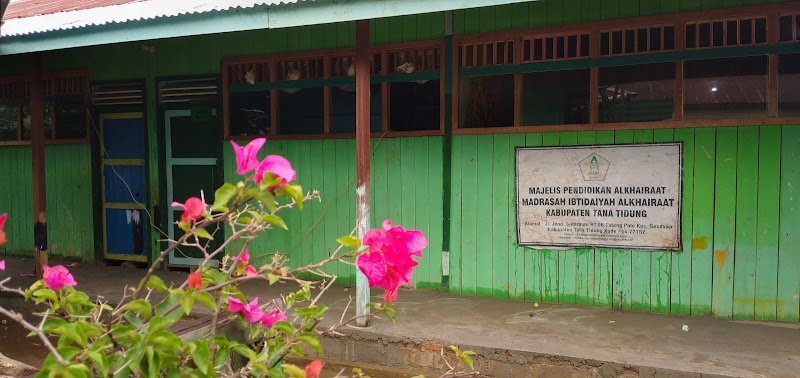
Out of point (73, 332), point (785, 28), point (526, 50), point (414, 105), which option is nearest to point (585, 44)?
point (526, 50)

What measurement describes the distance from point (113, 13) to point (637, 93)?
4.72 metres

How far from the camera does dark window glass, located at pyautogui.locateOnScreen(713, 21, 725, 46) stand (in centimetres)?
A: 495

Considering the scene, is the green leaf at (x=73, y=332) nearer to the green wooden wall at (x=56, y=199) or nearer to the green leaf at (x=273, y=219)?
the green leaf at (x=273, y=219)

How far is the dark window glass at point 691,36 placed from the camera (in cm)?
504

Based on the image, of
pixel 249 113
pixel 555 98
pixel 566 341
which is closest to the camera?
pixel 566 341

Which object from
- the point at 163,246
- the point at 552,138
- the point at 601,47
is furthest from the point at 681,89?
the point at 163,246

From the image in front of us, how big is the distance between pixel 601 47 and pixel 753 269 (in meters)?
2.23

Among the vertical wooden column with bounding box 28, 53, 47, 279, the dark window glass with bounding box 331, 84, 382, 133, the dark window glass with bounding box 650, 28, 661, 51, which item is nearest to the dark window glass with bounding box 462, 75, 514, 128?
the dark window glass with bounding box 331, 84, 382, 133

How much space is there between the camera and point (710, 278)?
5.11m

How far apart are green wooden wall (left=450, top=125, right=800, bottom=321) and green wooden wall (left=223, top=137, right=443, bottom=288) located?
50 cm

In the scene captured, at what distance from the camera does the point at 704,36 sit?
16.5 ft

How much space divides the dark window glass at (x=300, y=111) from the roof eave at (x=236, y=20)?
168cm

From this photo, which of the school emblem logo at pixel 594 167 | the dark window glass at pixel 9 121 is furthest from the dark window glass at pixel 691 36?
the dark window glass at pixel 9 121

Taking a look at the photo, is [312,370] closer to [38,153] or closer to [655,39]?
[655,39]
